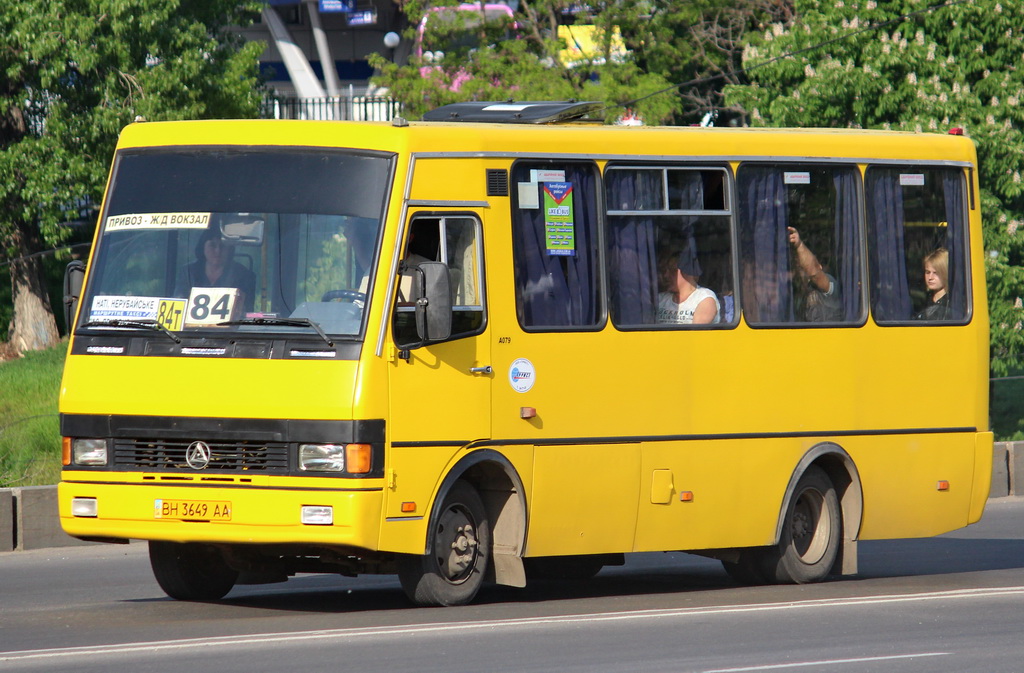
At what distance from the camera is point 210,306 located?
978cm

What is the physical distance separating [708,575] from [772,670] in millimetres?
4997

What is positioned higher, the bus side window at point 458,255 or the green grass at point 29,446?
the bus side window at point 458,255

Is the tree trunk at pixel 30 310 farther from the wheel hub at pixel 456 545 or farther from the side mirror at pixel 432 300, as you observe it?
the side mirror at pixel 432 300

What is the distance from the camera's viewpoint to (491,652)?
335 inches

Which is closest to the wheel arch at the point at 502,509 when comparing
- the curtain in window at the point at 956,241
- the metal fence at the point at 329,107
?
the curtain in window at the point at 956,241

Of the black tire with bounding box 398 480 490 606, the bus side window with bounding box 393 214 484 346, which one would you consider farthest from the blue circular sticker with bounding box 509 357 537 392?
the black tire with bounding box 398 480 490 606

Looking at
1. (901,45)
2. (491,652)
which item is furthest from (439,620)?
(901,45)

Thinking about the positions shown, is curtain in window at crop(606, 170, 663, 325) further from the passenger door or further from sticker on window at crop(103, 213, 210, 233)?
sticker on window at crop(103, 213, 210, 233)

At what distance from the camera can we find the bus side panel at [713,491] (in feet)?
→ 36.3

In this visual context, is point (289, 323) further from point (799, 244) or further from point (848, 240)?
point (848, 240)

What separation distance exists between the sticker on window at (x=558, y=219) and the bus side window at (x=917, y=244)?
2.73m

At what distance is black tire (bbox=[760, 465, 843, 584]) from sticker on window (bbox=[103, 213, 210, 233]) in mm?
4519

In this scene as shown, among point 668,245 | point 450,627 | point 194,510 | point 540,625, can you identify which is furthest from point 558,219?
point 194,510

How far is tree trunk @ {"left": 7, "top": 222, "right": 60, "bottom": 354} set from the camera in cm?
2767
